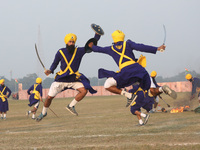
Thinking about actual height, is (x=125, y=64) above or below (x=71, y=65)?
above

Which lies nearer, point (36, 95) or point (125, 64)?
point (125, 64)

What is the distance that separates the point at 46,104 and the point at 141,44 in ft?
A: 12.7

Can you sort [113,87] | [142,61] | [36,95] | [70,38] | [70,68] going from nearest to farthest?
[142,61] < [113,87] < [70,68] < [70,38] < [36,95]

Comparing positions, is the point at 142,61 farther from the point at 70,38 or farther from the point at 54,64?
the point at 54,64

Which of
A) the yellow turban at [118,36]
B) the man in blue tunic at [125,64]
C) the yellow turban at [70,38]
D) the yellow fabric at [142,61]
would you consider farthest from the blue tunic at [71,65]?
the yellow fabric at [142,61]

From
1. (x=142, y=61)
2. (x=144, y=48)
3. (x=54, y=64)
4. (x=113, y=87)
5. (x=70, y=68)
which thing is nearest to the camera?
(x=144, y=48)

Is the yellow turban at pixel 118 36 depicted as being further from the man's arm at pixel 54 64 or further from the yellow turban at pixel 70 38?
the man's arm at pixel 54 64

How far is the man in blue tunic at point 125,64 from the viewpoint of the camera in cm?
789

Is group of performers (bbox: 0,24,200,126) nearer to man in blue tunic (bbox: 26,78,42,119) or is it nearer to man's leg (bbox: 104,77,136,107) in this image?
man's leg (bbox: 104,77,136,107)

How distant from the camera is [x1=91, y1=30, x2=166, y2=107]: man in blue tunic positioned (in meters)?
7.89

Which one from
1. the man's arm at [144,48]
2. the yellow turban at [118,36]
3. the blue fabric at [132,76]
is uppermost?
the yellow turban at [118,36]

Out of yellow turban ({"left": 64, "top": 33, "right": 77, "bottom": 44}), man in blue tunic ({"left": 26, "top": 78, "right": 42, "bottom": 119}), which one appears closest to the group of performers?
yellow turban ({"left": 64, "top": 33, "right": 77, "bottom": 44})

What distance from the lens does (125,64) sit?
7934mm

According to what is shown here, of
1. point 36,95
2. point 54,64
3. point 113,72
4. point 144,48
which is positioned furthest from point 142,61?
point 36,95
